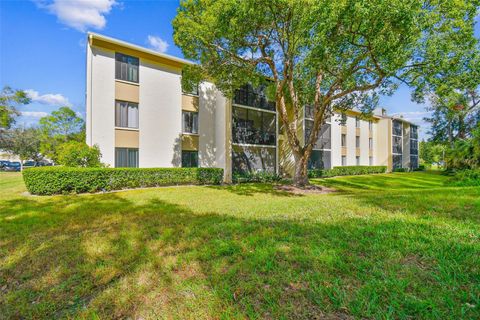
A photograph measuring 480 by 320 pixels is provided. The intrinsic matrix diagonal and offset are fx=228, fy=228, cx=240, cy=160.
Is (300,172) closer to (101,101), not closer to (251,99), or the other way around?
(251,99)

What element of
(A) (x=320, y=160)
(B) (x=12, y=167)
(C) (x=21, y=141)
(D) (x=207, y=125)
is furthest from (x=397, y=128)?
(B) (x=12, y=167)

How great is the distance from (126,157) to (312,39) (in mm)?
13094

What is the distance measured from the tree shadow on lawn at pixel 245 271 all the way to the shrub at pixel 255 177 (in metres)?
12.6

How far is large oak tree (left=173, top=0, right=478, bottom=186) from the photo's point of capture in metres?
8.53

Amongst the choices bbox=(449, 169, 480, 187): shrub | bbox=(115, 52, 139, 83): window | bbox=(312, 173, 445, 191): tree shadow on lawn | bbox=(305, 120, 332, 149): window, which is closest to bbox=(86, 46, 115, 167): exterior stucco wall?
bbox=(115, 52, 139, 83): window

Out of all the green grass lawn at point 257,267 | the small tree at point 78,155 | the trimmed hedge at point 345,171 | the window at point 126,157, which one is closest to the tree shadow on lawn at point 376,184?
the trimmed hedge at point 345,171

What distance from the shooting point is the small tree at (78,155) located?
12.6 metres

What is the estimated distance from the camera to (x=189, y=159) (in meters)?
18.0

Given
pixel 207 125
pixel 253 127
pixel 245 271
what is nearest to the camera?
pixel 245 271

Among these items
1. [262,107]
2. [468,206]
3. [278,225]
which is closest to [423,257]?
[278,225]

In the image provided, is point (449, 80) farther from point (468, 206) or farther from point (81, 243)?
point (81, 243)

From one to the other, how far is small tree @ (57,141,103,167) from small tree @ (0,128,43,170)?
2578 cm

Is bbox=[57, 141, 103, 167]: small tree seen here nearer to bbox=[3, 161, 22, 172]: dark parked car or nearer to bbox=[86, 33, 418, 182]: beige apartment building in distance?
bbox=[86, 33, 418, 182]: beige apartment building in distance

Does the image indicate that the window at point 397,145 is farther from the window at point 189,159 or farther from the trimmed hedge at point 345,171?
the window at point 189,159
